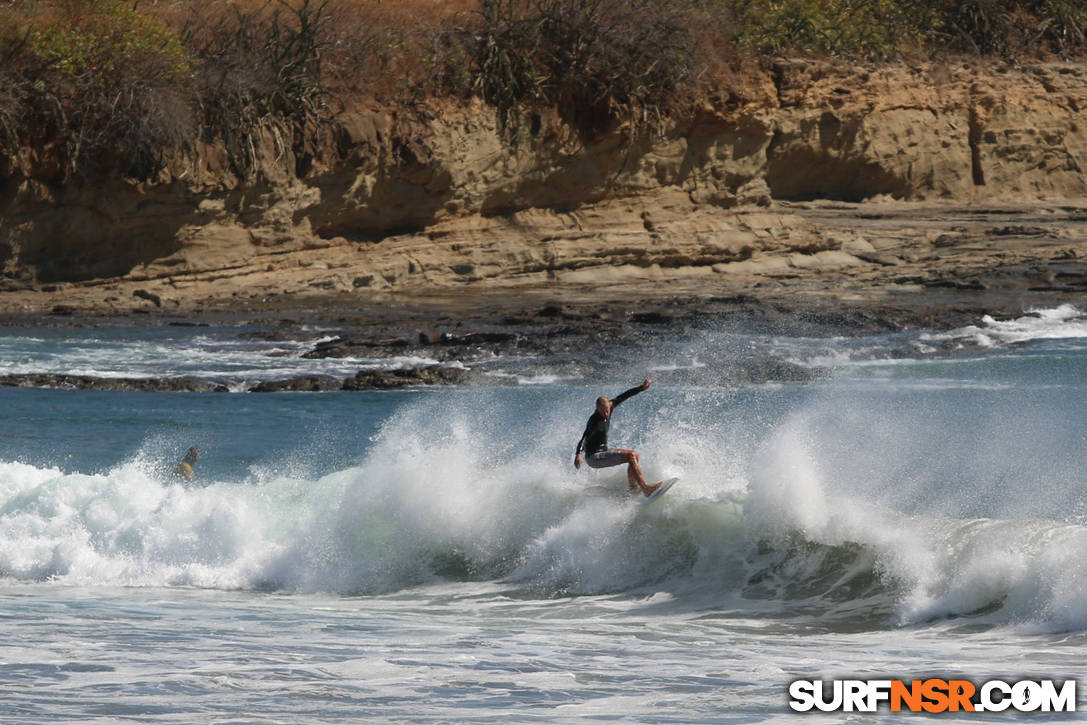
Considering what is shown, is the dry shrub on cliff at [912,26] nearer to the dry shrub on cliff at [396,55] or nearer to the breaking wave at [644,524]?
the dry shrub on cliff at [396,55]

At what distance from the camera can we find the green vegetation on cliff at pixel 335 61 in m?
28.4

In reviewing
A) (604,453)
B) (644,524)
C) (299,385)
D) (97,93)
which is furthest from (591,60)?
(644,524)

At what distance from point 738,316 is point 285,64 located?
38.2 feet

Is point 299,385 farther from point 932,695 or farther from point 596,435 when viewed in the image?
point 932,695

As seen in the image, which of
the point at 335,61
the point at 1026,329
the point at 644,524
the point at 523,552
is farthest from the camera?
the point at 335,61

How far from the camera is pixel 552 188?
31891 millimetres

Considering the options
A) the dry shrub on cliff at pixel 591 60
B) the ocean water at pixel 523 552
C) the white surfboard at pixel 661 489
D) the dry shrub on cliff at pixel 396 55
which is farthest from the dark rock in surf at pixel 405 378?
the dry shrub on cliff at pixel 591 60

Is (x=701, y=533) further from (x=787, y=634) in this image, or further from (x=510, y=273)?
(x=510, y=273)

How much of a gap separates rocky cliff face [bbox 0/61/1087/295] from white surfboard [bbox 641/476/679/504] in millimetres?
17734

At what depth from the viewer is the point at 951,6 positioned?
128 ft

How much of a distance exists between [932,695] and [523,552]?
543 centimetres

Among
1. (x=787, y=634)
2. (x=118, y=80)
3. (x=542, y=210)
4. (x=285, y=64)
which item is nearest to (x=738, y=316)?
(x=542, y=210)

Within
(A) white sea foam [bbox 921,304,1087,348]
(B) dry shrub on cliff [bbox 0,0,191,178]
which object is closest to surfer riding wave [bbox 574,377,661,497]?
(A) white sea foam [bbox 921,304,1087,348]

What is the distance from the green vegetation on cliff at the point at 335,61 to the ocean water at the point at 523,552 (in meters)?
9.70
